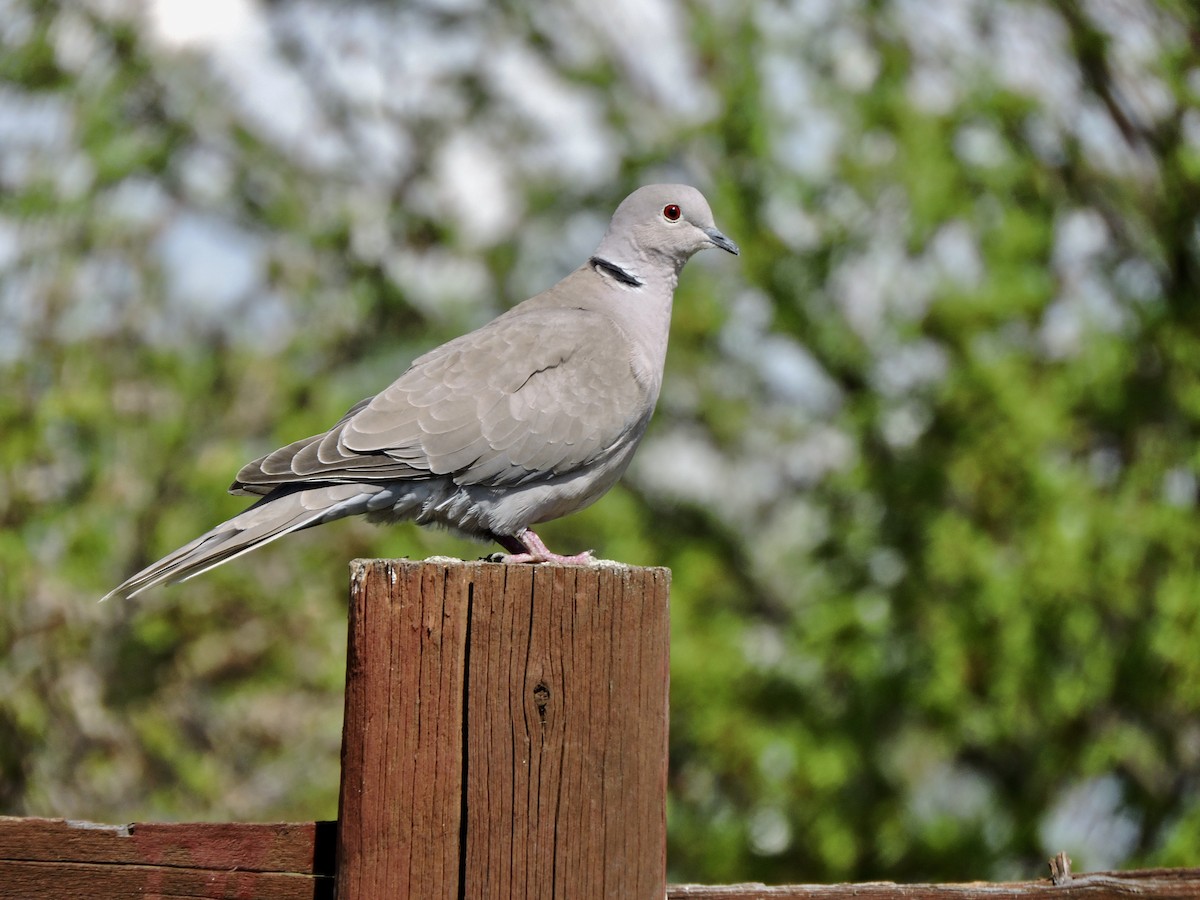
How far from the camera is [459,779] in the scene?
6.21ft

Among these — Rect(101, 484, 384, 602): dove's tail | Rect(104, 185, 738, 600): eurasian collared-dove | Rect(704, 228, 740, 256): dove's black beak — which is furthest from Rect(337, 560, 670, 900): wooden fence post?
Rect(704, 228, 740, 256): dove's black beak

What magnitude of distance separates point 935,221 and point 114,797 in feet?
18.3

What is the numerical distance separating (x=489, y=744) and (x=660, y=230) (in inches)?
118

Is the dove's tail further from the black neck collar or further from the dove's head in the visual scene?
the dove's head

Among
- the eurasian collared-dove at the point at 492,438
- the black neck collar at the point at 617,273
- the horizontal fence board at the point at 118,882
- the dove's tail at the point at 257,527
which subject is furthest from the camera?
the black neck collar at the point at 617,273

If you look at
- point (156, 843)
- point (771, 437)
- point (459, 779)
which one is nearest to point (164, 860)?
point (156, 843)

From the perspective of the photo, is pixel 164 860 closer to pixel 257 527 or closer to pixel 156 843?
pixel 156 843

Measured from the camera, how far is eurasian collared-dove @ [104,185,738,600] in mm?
3762

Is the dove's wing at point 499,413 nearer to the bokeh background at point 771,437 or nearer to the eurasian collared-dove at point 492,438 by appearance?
the eurasian collared-dove at point 492,438

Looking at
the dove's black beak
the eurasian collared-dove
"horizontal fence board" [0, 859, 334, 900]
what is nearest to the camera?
"horizontal fence board" [0, 859, 334, 900]

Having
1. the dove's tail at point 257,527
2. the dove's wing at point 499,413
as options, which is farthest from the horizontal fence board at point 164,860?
the dove's wing at point 499,413

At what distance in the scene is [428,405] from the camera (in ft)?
12.9

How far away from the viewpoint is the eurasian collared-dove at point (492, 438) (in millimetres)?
3762

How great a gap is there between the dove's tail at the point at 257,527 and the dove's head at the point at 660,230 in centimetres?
136
